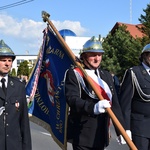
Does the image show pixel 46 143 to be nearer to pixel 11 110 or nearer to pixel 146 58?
pixel 146 58

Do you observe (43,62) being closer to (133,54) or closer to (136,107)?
(136,107)

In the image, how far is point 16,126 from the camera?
370cm

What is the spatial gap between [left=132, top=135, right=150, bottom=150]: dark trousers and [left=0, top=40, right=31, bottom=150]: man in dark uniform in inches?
47.7

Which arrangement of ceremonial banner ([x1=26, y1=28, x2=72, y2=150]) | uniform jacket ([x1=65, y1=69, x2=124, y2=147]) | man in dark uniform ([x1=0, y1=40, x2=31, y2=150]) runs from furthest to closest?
ceremonial banner ([x1=26, y1=28, x2=72, y2=150]), uniform jacket ([x1=65, y1=69, x2=124, y2=147]), man in dark uniform ([x1=0, y1=40, x2=31, y2=150])

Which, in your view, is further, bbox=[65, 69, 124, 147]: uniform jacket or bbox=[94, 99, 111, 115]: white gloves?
bbox=[65, 69, 124, 147]: uniform jacket

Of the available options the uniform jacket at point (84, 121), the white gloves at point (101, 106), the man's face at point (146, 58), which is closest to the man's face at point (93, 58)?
the uniform jacket at point (84, 121)

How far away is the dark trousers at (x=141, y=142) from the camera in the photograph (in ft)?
13.7

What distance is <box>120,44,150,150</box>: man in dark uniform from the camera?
4.27 meters

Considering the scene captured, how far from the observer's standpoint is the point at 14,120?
3.68 meters

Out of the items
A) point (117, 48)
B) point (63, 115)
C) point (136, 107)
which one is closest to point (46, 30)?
point (63, 115)

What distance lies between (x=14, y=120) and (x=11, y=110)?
0.34 feet

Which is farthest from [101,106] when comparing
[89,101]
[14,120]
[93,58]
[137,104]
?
[137,104]

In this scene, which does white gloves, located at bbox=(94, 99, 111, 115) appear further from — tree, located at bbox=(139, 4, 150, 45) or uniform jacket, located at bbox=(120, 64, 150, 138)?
tree, located at bbox=(139, 4, 150, 45)

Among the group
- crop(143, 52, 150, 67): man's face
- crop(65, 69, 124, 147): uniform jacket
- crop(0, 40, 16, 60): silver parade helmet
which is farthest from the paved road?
crop(0, 40, 16, 60): silver parade helmet
